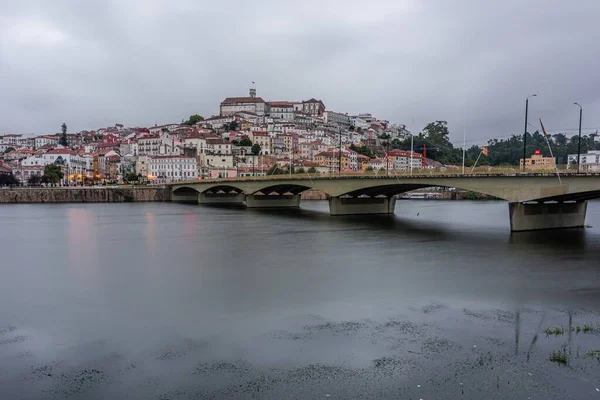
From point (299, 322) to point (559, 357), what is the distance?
21.0 ft

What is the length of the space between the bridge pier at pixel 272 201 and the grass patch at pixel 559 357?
59100 millimetres

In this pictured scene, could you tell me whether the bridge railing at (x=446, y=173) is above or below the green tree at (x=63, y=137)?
below

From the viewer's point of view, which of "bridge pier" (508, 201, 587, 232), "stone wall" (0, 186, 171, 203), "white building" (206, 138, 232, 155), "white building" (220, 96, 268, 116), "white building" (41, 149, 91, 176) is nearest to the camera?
"bridge pier" (508, 201, 587, 232)

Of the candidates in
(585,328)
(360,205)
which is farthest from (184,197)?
(585,328)

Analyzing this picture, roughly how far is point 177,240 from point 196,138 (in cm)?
10569

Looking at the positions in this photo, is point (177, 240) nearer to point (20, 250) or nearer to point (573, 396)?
point (20, 250)

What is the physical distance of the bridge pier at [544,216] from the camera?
33781mm

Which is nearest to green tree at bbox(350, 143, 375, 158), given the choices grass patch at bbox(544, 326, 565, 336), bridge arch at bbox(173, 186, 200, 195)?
bridge arch at bbox(173, 186, 200, 195)

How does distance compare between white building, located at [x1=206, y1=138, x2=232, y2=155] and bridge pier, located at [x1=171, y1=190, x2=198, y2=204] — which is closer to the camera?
bridge pier, located at [x1=171, y1=190, x2=198, y2=204]

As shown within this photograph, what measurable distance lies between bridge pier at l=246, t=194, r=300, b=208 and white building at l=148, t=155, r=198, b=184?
5796 cm

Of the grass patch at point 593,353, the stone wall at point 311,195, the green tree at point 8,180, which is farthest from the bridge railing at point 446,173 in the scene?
the green tree at point 8,180

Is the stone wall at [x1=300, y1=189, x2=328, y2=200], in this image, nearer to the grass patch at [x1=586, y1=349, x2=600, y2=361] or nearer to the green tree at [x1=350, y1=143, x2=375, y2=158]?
the green tree at [x1=350, y1=143, x2=375, y2=158]

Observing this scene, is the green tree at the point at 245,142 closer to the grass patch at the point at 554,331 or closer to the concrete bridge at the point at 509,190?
the concrete bridge at the point at 509,190

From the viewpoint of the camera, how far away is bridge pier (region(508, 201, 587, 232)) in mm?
33781
